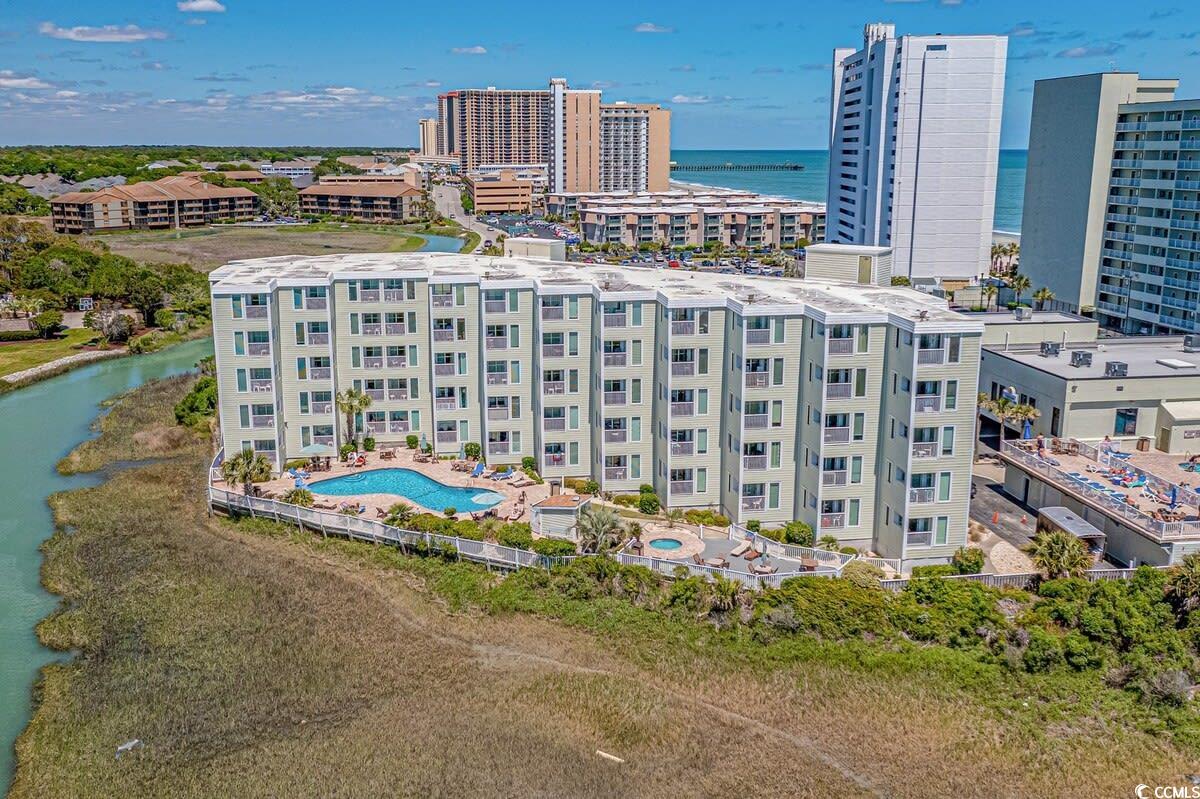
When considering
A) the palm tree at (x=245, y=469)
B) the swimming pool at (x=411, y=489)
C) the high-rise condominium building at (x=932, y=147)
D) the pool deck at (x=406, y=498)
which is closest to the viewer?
the pool deck at (x=406, y=498)

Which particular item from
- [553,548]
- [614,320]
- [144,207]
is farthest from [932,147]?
[144,207]

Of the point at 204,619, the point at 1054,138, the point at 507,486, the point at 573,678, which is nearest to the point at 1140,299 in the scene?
the point at 1054,138

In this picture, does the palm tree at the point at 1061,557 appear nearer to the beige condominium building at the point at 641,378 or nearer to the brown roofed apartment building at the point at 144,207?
the beige condominium building at the point at 641,378

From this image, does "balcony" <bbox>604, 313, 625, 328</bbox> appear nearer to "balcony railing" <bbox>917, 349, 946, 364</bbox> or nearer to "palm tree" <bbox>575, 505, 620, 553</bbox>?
"palm tree" <bbox>575, 505, 620, 553</bbox>

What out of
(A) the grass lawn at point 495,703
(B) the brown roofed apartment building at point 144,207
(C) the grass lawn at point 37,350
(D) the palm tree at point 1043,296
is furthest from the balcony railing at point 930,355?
(B) the brown roofed apartment building at point 144,207

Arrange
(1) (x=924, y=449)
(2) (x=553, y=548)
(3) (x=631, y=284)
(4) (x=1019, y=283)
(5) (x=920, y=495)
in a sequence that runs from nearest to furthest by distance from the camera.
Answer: (1) (x=924, y=449)
(5) (x=920, y=495)
(2) (x=553, y=548)
(3) (x=631, y=284)
(4) (x=1019, y=283)

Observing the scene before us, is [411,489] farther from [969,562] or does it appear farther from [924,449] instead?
[969,562]

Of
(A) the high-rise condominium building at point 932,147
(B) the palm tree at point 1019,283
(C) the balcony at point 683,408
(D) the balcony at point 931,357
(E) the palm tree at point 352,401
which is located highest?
(A) the high-rise condominium building at point 932,147
